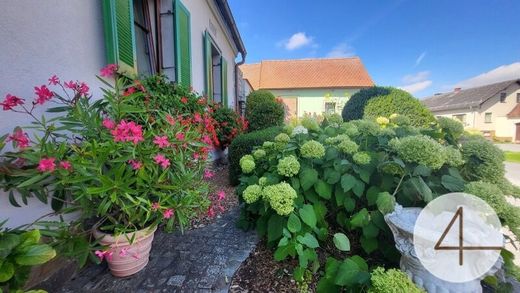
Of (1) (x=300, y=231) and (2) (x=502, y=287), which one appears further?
(1) (x=300, y=231)

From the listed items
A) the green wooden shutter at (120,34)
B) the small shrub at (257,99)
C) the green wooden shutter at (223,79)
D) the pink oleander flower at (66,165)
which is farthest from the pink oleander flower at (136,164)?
the small shrub at (257,99)

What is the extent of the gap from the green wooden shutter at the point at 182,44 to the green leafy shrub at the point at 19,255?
2.76m

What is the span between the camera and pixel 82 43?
1.73 m

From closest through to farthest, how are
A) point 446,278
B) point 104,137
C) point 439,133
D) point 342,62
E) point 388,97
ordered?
point 446,278 < point 104,137 < point 439,133 < point 388,97 < point 342,62

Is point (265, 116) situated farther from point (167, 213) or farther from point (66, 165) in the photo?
point (66, 165)

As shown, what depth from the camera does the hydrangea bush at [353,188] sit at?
1.16m

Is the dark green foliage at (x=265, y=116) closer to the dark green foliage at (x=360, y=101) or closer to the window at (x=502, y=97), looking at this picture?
the dark green foliage at (x=360, y=101)

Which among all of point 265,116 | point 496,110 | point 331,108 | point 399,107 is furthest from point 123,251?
point 496,110

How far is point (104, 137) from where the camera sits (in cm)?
128

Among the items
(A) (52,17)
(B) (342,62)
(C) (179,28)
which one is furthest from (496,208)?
(B) (342,62)

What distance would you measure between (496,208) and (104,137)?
2.14 m

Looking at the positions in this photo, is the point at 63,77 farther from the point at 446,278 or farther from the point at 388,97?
the point at 388,97

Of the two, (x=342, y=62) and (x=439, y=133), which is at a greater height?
(x=342, y=62)

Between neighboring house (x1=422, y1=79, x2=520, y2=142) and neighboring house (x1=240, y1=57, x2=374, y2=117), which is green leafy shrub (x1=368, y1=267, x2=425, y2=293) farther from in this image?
neighboring house (x1=422, y1=79, x2=520, y2=142)
